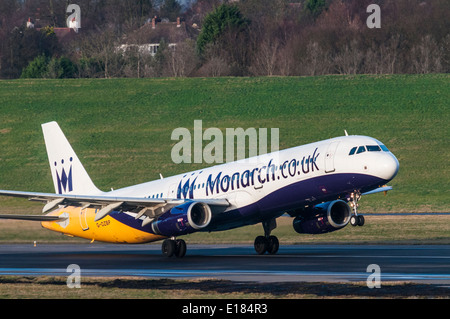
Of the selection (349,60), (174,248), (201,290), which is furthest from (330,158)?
(349,60)

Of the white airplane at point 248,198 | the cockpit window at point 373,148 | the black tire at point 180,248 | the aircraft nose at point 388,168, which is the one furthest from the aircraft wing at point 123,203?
the aircraft nose at point 388,168

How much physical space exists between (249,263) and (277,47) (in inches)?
3402

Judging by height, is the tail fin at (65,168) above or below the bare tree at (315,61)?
below

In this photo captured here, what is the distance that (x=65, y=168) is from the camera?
43.9m

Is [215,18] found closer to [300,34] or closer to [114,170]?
[300,34]

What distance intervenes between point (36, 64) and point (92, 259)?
280 ft

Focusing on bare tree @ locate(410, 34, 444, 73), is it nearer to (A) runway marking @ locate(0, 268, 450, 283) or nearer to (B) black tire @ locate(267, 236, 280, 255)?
(B) black tire @ locate(267, 236, 280, 255)

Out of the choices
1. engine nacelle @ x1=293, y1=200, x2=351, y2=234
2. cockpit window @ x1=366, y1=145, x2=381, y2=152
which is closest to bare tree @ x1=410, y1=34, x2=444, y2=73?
engine nacelle @ x1=293, y1=200, x2=351, y2=234

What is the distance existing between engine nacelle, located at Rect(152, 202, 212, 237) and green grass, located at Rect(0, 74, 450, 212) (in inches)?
1322

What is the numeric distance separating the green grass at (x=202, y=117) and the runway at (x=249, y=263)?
25776 millimetres

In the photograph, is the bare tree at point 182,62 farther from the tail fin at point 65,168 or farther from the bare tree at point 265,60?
the tail fin at point 65,168

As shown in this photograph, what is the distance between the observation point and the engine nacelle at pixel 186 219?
119 ft

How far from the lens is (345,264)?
33.0 meters

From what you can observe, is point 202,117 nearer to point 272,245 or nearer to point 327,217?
point 272,245
